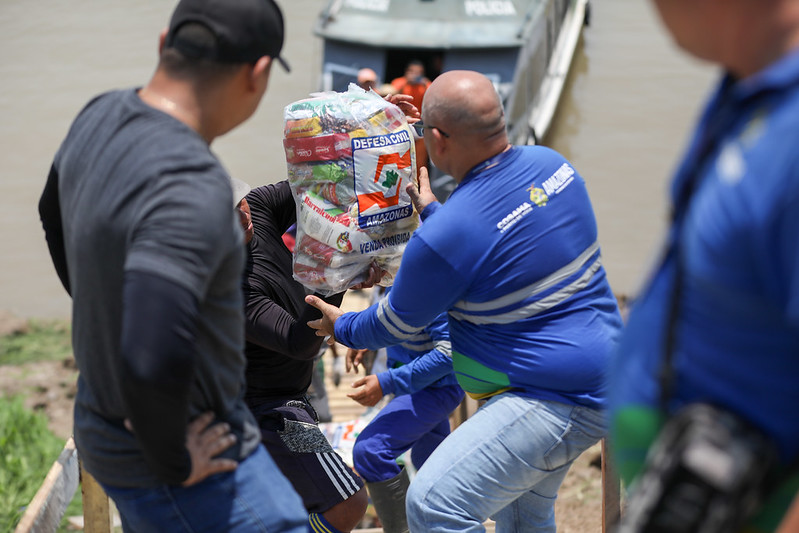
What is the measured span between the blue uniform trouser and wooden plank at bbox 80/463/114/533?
1.01 m

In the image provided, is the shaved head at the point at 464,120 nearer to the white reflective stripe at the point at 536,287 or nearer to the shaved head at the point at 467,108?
the shaved head at the point at 467,108

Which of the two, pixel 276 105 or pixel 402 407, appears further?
pixel 276 105

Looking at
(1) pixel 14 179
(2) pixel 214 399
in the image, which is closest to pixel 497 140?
(2) pixel 214 399

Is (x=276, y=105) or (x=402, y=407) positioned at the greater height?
(x=402, y=407)

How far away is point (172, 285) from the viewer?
1698mm

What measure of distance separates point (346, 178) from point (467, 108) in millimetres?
538

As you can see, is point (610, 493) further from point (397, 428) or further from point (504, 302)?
point (504, 302)

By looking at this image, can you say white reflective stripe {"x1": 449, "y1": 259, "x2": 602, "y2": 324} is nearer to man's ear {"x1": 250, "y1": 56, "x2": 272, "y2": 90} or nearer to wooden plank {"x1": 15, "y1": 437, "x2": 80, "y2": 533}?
man's ear {"x1": 250, "y1": 56, "x2": 272, "y2": 90}

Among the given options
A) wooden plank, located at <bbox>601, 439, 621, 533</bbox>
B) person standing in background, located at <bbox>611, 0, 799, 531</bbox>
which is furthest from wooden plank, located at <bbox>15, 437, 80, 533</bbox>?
person standing in background, located at <bbox>611, 0, 799, 531</bbox>

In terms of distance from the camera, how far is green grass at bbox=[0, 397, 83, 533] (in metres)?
4.84

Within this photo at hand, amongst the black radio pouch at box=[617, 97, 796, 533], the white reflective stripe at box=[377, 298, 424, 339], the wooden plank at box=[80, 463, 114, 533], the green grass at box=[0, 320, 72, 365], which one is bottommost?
the green grass at box=[0, 320, 72, 365]

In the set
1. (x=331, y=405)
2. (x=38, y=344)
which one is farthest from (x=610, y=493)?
(x=38, y=344)

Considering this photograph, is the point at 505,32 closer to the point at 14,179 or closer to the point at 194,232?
the point at 14,179

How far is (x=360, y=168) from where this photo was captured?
307cm
